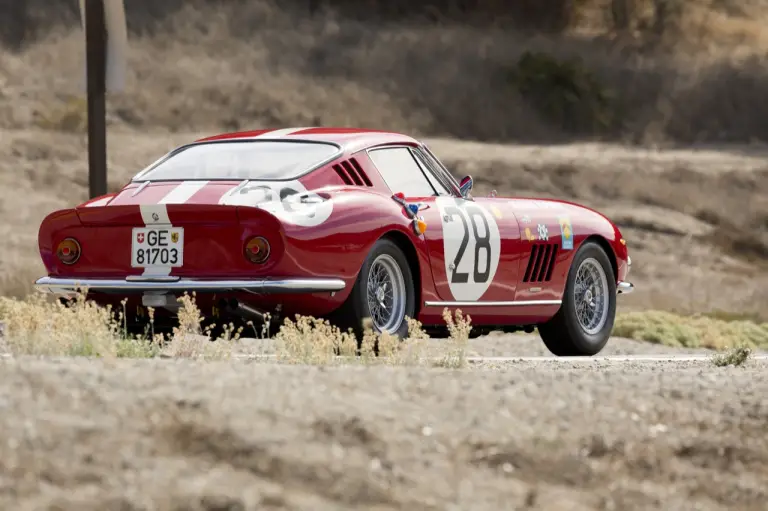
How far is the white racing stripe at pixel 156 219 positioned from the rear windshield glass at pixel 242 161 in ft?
1.98

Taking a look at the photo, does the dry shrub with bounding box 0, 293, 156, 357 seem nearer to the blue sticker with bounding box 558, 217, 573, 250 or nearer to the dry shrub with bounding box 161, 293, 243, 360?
the dry shrub with bounding box 161, 293, 243, 360

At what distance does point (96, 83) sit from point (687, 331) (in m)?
6.10

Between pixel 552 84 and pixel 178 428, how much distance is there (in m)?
37.4

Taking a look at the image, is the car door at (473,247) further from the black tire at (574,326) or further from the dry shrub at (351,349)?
the dry shrub at (351,349)

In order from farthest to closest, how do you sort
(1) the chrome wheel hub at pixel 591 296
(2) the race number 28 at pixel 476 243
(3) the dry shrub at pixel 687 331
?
1. (3) the dry shrub at pixel 687 331
2. (1) the chrome wheel hub at pixel 591 296
3. (2) the race number 28 at pixel 476 243

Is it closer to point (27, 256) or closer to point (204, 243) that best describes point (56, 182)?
point (27, 256)

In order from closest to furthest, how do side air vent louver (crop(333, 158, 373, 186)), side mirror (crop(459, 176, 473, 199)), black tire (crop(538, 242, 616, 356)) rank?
side air vent louver (crop(333, 158, 373, 186)) < side mirror (crop(459, 176, 473, 199)) < black tire (crop(538, 242, 616, 356))

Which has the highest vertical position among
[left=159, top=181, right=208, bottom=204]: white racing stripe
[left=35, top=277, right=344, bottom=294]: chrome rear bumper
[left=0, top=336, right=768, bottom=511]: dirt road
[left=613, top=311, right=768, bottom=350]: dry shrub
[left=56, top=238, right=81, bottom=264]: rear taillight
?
[left=159, top=181, right=208, bottom=204]: white racing stripe

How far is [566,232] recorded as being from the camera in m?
11.7

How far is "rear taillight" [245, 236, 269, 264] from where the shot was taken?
9352 millimetres

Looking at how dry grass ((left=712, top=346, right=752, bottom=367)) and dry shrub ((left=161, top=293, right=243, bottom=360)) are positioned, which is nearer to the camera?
dry shrub ((left=161, top=293, right=243, bottom=360))

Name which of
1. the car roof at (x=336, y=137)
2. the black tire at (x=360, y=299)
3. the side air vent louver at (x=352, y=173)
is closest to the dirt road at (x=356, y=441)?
the black tire at (x=360, y=299)

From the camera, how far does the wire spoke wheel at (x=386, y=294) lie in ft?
32.7

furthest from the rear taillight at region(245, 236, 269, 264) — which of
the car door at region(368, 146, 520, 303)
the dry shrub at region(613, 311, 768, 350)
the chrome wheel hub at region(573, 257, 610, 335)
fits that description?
the dry shrub at region(613, 311, 768, 350)
